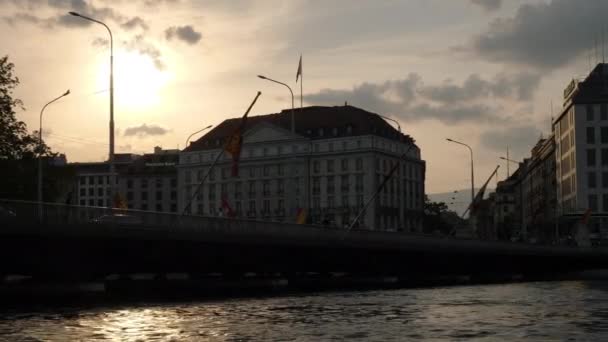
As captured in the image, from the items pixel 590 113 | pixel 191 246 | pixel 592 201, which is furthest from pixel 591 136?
pixel 191 246

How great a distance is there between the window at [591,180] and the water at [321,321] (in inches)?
3516

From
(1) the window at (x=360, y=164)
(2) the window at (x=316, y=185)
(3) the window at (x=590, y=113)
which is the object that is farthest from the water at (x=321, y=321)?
(2) the window at (x=316, y=185)

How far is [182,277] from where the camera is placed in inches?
3342

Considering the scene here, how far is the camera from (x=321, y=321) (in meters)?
41.0

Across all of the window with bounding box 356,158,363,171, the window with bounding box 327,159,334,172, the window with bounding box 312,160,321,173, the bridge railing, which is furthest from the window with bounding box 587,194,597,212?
the bridge railing

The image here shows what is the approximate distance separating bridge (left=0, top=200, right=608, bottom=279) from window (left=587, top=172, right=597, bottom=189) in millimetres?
46360

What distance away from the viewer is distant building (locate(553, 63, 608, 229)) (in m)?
143

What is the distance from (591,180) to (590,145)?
197 inches

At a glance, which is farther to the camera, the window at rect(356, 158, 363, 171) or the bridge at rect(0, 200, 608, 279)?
the window at rect(356, 158, 363, 171)

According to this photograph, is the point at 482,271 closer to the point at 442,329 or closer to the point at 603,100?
the point at 603,100

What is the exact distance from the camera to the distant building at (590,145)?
143m

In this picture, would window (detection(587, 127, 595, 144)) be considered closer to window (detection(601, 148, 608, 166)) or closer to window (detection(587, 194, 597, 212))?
window (detection(601, 148, 608, 166))

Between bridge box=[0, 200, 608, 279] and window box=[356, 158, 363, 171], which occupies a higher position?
window box=[356, 158, 363, 171]

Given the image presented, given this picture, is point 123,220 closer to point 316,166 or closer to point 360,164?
point 360,164
